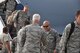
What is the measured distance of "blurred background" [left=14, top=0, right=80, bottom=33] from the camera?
63.6ft

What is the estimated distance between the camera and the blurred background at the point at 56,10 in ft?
63.6

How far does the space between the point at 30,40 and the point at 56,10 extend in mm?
9949

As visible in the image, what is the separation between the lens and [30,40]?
10.1 meters

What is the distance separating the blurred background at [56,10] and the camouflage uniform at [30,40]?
347 inches

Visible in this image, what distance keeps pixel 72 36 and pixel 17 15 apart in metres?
6.99

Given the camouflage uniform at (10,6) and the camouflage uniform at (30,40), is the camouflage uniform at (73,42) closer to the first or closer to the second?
the camouflage uniform at (30,40)

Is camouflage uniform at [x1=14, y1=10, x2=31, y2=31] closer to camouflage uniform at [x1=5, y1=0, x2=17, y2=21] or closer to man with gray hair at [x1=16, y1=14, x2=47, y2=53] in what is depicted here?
camouflage uniform at [x1=5, y1=0, x2=17, y2=21]

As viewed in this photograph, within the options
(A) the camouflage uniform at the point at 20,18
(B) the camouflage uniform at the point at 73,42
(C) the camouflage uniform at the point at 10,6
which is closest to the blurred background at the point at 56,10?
(C) the camouflage uniform at the point at 10,6

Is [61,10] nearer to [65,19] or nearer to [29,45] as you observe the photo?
[65,19]

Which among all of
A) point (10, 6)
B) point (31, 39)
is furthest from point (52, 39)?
point (10, 6)

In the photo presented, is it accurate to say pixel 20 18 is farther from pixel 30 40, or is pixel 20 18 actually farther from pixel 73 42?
pixel 73 42

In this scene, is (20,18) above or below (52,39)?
above

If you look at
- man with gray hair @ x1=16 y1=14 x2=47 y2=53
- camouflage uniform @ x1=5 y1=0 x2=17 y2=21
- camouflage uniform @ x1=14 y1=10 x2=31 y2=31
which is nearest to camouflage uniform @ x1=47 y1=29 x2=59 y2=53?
man with gray hair @ x1=16 y1=14 x2=47 y2=53

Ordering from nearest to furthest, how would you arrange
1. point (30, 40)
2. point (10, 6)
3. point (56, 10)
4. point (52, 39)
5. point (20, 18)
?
point (30, 40) < point (52, 39) < point (20, 18) < point (10, 6) < point (56, 10)
